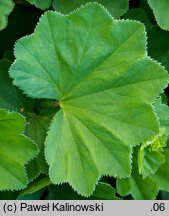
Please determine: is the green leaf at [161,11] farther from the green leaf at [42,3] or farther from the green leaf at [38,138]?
the green leaf at [38,138]

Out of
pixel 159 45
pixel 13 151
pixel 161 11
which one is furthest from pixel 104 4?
pixel 13 151

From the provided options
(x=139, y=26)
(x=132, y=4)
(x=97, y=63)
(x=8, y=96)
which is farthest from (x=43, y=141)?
(x=132, y=4)

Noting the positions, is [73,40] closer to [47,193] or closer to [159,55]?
[159,55]

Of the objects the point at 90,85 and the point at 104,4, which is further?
the point at 104,4

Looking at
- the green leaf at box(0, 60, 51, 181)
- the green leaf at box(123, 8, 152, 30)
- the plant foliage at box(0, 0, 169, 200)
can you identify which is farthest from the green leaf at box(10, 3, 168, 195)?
the green leaf at box(123, 8, 152, 30)

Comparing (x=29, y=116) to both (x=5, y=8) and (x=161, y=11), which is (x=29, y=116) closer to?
(x=5, y=8)
